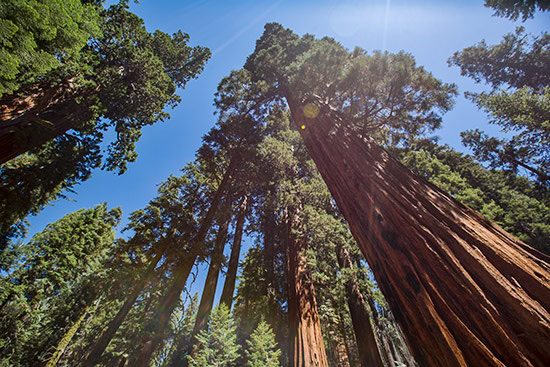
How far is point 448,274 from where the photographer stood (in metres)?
1.21

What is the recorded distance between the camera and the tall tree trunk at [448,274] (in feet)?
3.01

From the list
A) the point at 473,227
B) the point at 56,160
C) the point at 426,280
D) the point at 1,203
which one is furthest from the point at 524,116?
the point at 1,203

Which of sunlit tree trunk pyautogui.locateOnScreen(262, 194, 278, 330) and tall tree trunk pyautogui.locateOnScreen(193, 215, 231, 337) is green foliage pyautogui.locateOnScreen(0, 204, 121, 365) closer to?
tall tree trunk pyautogui.locateOnScreen(193, 215, 231, 337)

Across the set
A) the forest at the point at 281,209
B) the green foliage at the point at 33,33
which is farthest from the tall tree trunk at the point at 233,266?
the green foliage at the point at 33,33

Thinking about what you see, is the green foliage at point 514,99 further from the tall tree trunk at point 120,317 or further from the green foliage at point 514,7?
the tall tree trunk at point 120,317

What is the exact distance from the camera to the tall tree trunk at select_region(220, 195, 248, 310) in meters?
7.71

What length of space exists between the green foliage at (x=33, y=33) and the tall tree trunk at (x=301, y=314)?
25.4 feet

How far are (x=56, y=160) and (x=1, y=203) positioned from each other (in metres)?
2.41

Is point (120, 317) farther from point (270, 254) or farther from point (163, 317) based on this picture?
point (270, 254)

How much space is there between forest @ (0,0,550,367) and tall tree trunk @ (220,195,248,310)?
2.8 inches

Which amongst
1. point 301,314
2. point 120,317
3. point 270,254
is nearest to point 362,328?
point 301,314

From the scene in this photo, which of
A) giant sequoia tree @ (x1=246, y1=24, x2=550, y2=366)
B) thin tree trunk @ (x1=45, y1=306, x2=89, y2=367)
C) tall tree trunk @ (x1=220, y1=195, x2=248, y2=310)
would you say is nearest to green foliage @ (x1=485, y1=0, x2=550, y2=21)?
giant sequoia tree @ (x1=246, y1=24, x2=550, y2=366)

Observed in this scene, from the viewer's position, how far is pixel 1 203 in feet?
27.4

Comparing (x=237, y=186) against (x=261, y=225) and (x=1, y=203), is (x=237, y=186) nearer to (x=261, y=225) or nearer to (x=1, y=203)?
(x=261, y=225)
